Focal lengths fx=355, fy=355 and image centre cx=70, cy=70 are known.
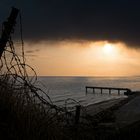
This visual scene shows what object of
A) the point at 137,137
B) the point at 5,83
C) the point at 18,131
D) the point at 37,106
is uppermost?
the point at 5,83

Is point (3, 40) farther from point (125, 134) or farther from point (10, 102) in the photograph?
point (125, 134)

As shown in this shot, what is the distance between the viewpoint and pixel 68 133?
734cm

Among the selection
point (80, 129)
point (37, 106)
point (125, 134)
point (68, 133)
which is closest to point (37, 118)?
point (37, 106)

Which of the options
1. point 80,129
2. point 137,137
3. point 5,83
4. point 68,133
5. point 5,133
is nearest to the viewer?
point 5,133

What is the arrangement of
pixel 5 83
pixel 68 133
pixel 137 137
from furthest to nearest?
pixel 137 137, pixel 68 133, pixel 5 83

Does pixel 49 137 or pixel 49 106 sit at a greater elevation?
pixel 49 106

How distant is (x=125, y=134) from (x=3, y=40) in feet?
15.6

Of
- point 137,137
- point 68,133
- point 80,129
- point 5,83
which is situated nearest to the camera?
point 5,83

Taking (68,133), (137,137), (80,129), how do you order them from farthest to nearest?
(137,137)
(80,129)
(68,133)

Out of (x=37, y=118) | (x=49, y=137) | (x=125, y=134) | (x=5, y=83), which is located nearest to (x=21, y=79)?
(x=5, y=83)

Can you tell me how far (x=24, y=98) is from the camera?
6.25 m

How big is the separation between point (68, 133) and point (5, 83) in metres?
1.90

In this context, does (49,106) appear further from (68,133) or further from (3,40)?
(3,40)

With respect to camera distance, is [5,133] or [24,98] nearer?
[5,133]
